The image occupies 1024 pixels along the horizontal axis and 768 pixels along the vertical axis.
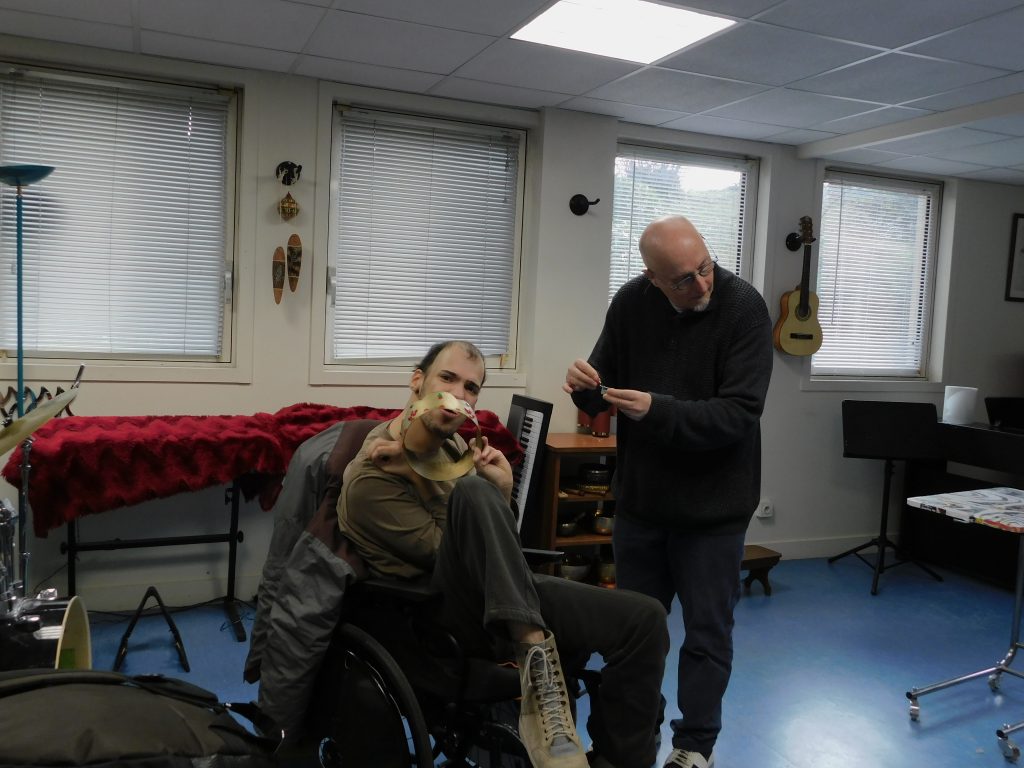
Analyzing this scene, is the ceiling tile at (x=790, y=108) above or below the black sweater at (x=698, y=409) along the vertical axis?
above

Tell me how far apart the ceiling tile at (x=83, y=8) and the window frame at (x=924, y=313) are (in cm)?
377

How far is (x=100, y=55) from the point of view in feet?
11.4

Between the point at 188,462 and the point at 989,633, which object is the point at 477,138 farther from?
the point at 989,633

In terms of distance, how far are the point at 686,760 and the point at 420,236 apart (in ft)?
9.20

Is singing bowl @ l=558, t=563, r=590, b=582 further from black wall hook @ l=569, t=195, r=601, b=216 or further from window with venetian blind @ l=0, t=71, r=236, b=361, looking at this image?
window with venetian blind @ l=0, t=71, r=236, b=361

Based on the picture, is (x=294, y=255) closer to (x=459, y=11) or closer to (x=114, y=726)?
(x=459, y=11)

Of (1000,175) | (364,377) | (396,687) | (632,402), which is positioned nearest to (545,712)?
(396,687)

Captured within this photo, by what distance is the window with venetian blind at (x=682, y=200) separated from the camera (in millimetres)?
4645

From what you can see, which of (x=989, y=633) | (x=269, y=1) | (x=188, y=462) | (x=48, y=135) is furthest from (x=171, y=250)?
(x=989, y=633)

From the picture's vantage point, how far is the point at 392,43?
3279 millimetres

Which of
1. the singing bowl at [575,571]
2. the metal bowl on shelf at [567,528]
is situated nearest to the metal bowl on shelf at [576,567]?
the singing bowl at [575,571]

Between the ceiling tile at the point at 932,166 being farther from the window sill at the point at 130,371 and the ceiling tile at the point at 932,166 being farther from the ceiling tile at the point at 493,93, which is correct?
the window sill at the point at 130,371

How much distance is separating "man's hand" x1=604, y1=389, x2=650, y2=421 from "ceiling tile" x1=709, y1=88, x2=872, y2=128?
2.26 meters

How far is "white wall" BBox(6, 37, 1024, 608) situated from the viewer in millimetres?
3719
